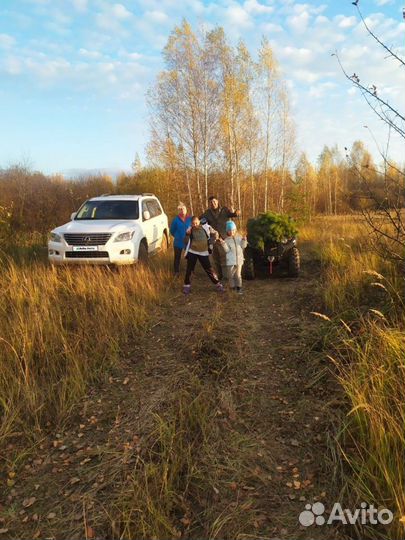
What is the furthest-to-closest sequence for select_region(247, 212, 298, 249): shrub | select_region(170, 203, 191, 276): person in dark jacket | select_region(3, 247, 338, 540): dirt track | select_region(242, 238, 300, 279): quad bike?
select_region(170, 203, 191, 276): person in dark jacket < select_region(242, 238, 300, 279): quad bike < select_region(247, 212, 298, 249): shrub < select_region(3, 247, 338, 540): dirt track

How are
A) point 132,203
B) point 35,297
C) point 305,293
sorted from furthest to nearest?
1. point 132,203
2. point 305,293
3. point 35,297

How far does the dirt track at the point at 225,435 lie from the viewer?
2.42 m

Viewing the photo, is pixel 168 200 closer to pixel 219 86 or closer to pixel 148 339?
pixel 219 86

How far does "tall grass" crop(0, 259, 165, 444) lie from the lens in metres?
3.62

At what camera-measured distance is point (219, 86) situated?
18328 millimetres

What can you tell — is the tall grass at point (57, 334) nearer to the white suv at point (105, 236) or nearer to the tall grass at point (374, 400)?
the white suv at point (105, 236)

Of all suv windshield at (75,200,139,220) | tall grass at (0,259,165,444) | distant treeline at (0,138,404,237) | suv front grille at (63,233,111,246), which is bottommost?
tall grass at (0,259,165,444)

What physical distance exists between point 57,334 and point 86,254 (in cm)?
364

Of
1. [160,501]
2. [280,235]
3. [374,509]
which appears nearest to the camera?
[374,509]

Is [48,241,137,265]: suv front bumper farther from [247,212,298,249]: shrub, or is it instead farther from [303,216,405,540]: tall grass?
[303,216,405,540]: tall grass

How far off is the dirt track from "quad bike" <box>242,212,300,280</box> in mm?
2630

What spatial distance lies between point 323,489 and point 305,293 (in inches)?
165

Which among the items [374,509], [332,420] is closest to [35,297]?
[332,420]

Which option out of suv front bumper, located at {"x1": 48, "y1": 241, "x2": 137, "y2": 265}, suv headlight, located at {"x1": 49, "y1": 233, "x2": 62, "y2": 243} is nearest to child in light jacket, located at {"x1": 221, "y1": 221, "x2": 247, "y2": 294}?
suv front bumper, located at {"x1": 48, "y1": 241, "x2": 137, "y2": 265}
